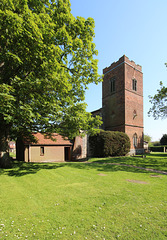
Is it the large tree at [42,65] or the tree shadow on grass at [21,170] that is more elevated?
the large tree at [42,65]

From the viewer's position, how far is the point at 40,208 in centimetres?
507

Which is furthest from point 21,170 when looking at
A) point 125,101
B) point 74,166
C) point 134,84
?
point 134,84

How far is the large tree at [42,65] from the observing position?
7305 millimetres

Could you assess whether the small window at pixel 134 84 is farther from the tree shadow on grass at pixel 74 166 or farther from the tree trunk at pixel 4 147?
the tree trunk at pixel 4 147

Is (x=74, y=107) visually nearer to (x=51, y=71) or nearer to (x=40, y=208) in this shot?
(x=51, y=71)

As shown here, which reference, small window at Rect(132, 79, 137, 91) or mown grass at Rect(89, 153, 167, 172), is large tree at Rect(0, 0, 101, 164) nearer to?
mown grass at Rect(89, 153, 167, 172)

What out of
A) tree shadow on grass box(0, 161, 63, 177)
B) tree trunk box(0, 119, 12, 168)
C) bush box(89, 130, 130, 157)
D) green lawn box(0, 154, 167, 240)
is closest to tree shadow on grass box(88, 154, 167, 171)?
bush box(89, 130, 130, 157)

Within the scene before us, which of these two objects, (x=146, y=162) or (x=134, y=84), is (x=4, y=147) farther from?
(x=134, y=84)

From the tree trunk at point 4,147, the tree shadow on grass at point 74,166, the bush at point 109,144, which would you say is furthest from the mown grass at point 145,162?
the tree trunk at point 4,147

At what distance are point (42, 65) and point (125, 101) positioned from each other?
2316 centimetres

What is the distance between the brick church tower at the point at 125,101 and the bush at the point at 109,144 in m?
3.00

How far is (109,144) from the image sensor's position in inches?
922

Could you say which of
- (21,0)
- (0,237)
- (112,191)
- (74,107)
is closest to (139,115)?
(74,107)

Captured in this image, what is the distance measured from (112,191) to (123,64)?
28.2m
